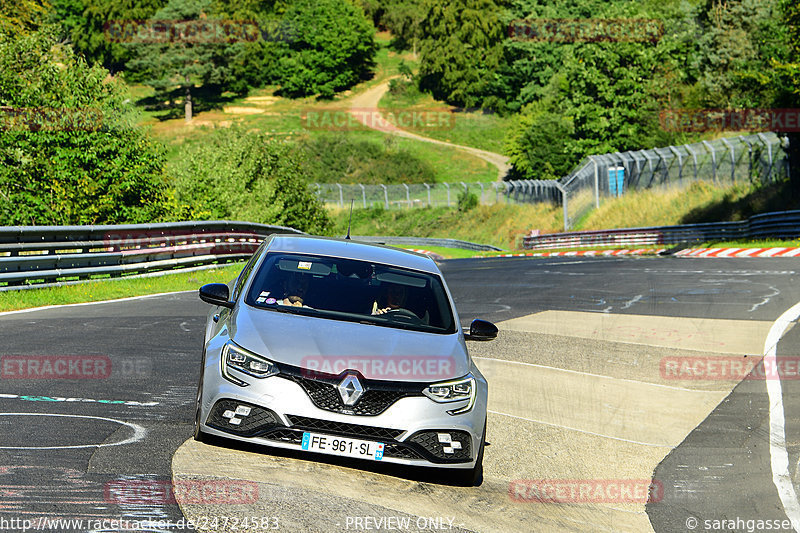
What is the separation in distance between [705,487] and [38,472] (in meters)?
4.71

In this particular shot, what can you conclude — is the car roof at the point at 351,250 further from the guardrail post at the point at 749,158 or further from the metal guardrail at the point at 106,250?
the guardrail post at the point at 749,158

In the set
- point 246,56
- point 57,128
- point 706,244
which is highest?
point 57,128

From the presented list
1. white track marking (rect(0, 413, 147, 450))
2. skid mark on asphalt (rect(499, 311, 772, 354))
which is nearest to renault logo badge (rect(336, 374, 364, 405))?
white track marking (rect(0, 413, 147, 450))

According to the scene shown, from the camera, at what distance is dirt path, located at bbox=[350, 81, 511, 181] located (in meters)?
101

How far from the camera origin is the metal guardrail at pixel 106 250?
665 inches

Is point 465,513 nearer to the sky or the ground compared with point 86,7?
nearer to the sky

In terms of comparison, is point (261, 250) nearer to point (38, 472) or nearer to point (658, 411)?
point (38, 472)

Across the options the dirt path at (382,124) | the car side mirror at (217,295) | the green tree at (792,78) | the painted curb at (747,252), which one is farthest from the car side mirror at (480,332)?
the dirt path at (382,124)

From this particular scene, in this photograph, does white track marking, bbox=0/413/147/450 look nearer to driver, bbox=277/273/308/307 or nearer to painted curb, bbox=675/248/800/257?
driver, bbox=277/273/308/307

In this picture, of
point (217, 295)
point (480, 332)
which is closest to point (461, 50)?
point (480, 332)

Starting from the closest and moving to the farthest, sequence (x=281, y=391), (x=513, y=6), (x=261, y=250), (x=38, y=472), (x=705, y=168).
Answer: (x=38, y=472), (x=281, y=391), (x=261, y=250), (x=705, y=168), (x=513, y=6)

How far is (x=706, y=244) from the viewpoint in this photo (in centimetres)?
4050

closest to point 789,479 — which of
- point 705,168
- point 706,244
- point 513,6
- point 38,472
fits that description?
point 38,472

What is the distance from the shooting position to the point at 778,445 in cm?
859
